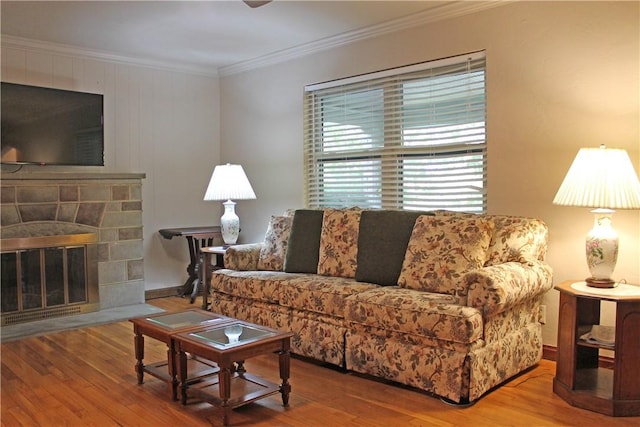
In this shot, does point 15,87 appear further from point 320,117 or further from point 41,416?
point 41,416

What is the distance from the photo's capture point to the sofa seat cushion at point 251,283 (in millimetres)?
3812

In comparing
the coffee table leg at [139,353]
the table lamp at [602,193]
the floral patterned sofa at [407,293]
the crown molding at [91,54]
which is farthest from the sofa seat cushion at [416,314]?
the crown molding at [91,54]

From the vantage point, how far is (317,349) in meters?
3.51

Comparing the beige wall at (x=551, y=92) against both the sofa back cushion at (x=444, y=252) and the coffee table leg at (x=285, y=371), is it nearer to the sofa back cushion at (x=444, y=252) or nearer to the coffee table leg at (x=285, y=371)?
the sofa back cushion at (x=444, y=252)

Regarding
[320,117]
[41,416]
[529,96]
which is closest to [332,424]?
[41,416]

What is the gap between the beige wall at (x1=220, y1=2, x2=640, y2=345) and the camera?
3.27m

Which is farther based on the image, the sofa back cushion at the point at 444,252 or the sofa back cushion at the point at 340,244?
the sofa back cushion at the point at 340,244

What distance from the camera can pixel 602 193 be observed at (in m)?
2.86

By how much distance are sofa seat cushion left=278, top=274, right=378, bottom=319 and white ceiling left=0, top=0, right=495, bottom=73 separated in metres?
1.94

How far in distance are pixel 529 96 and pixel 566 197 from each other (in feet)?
3.15

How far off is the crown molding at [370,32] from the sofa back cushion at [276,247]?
1619 mm

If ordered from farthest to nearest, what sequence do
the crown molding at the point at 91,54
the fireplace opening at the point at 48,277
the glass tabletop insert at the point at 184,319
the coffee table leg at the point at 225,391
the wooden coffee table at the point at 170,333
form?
1. the crown molding at the point at 91,54
2. the fireplace opening at the point at 48,277
3. the glass tabletop insert at the point at 184,319
4. the wooden coffee table at the point at 170,333
5. the coffee table leg at the point at 225,391

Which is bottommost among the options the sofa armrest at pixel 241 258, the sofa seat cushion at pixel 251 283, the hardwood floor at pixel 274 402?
the hardwood floor at pixel 274 402

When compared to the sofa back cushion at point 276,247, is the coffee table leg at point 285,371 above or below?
below
